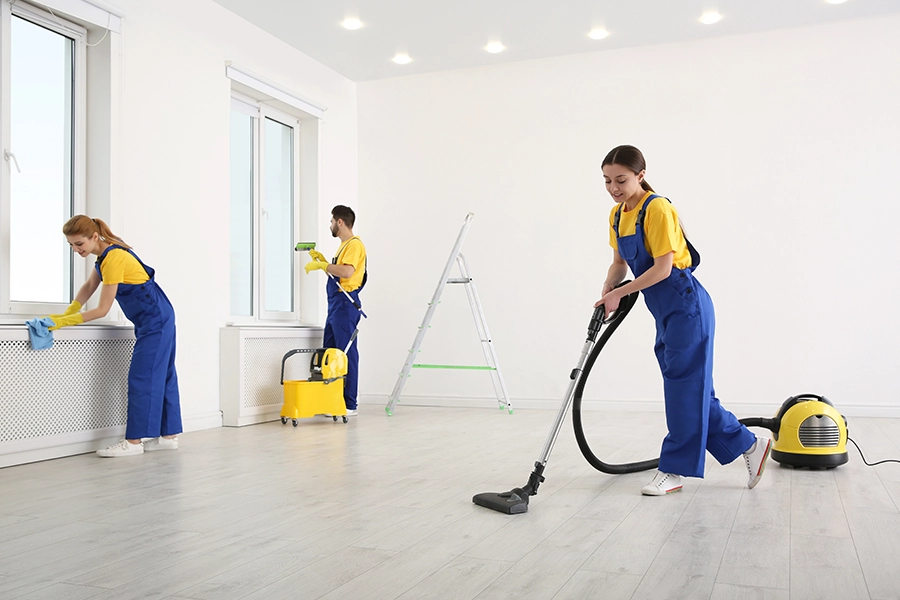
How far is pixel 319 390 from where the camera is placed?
516 centimetres

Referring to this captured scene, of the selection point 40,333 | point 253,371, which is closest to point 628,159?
point 40,333

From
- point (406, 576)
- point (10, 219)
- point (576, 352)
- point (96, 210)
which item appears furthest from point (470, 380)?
point (406, 576)

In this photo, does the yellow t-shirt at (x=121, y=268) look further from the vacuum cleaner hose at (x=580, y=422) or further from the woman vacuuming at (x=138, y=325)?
the vacuum cleaner hose at (x=580, y=422)

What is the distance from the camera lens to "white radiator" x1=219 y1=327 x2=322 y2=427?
5125mm

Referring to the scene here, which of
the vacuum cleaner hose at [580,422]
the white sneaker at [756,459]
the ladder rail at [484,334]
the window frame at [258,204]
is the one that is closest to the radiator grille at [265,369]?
the window frame at [258,204]

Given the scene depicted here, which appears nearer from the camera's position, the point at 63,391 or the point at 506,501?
the point at 506,501

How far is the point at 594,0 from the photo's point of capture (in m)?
5.25

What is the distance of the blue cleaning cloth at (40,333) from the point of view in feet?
12.1

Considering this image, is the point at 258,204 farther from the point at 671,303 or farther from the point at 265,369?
the point at 671,303

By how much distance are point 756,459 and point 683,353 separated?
1.92 ft

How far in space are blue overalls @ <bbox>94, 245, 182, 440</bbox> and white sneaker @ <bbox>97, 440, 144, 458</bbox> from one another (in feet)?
0.13

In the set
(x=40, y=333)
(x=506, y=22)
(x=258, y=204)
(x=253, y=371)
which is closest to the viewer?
(x=40, y=333)

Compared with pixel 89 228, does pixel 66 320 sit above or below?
below

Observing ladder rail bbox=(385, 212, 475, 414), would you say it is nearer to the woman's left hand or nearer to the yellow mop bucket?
the yellow mop bucket
